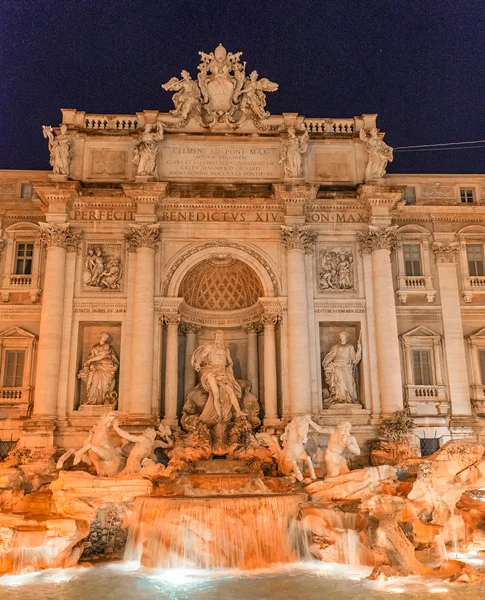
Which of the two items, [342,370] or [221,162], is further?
[221,162]

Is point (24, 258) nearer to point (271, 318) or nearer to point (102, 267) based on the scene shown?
point (102, 267)

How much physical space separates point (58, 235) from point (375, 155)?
1327cm

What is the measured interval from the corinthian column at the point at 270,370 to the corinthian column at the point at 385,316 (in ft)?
13.3

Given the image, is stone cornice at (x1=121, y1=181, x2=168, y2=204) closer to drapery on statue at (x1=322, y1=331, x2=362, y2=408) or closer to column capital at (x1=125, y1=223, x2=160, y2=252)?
column capital at (x1=125, y1=223, x2=160, y2=252)

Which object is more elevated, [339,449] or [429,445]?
[429,445]

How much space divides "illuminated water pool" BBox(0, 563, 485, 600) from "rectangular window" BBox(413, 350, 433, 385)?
11642 millimetres

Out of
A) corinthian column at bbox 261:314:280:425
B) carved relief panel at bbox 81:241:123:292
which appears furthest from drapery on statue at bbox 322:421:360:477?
carved relief panel at bbox 81:241:123:292

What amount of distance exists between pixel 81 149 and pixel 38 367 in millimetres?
9227

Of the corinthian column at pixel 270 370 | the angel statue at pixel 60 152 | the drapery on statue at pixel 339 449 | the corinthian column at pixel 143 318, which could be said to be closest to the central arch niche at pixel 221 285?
the corinthian column at pixel 270 370

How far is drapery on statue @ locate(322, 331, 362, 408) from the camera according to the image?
24.1 meters

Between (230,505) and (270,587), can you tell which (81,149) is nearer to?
(230,505)

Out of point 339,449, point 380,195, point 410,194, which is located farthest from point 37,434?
point 410,194

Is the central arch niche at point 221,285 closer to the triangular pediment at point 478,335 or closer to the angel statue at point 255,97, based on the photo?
the angel statue at point 255,97

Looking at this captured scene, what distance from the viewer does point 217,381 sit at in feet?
78.3
